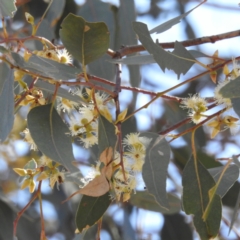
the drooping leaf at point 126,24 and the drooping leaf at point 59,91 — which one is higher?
the drooping leaf at point 126,24

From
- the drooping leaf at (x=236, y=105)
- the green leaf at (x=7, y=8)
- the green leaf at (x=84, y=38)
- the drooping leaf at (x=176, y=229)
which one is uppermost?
the green leaf at (x=7, y=8)

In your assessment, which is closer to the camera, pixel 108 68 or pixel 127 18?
pixel 108 68

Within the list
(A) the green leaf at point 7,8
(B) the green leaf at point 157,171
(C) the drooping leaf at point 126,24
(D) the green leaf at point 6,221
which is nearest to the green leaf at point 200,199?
(B) the green leaf at point 157,171

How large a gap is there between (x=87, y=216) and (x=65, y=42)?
0.33m

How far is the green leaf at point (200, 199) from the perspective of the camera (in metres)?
0.93

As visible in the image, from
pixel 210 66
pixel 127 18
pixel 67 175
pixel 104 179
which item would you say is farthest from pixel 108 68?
pixel 104 179

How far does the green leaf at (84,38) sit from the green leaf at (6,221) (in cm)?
88

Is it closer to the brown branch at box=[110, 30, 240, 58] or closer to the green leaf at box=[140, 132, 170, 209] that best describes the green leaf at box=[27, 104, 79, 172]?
the green leaf at box=[140, 132, 170, 209]

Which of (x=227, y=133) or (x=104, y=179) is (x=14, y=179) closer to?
(x=227, y=133)

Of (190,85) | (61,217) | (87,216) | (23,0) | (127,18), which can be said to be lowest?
(61,217)

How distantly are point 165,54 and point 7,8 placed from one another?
32 cm

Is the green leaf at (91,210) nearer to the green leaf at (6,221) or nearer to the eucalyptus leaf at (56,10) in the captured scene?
the green leaf at (6,221)

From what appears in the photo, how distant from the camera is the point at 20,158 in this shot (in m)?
2.61

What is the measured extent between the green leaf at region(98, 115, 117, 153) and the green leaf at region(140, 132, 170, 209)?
64 mm
